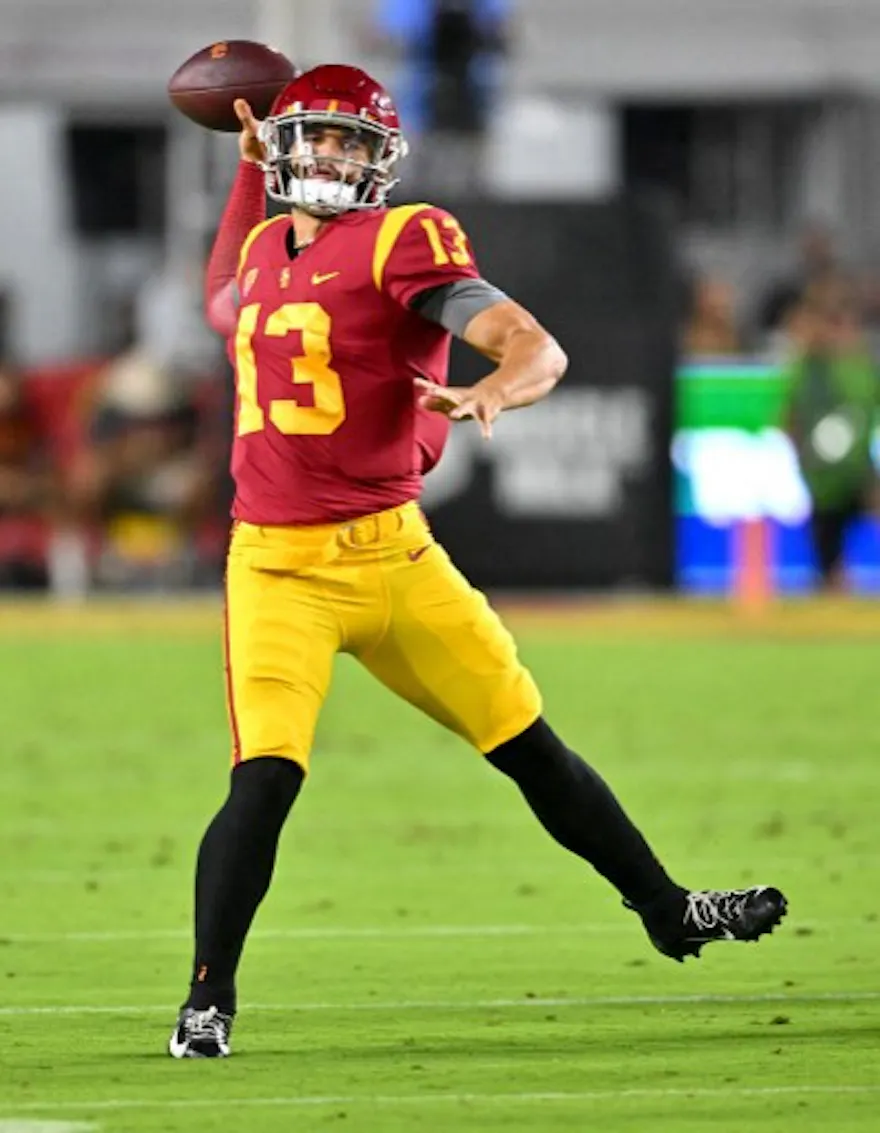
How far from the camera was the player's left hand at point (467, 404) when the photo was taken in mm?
Answer: 6152

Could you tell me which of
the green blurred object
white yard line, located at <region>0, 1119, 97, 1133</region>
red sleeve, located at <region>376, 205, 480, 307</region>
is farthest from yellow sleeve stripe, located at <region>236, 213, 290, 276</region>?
the green blurred object

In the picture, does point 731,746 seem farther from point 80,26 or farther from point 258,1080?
point 80,26

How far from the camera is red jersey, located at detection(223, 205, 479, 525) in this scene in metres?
6.77

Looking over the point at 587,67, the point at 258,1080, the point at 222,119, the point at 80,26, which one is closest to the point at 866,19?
the point at 587,67

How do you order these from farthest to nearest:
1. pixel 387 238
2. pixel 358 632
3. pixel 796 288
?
pixel 796 288
pixel 358 632
pixel 387 238

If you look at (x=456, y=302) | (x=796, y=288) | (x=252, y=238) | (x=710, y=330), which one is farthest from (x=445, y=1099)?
(x=796, y=288)

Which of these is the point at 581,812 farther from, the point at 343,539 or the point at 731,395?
the point at 731,395

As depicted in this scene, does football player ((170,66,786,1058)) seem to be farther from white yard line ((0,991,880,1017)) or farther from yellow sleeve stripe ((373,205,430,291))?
white yard line ((0,991,880,1017))

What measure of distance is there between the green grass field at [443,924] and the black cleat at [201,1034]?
0.17ft

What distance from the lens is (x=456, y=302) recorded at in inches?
256

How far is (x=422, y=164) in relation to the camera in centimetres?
2102

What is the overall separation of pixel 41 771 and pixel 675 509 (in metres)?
8.22

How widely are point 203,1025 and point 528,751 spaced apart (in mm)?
977

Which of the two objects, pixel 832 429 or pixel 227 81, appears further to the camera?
pixel 832 429
